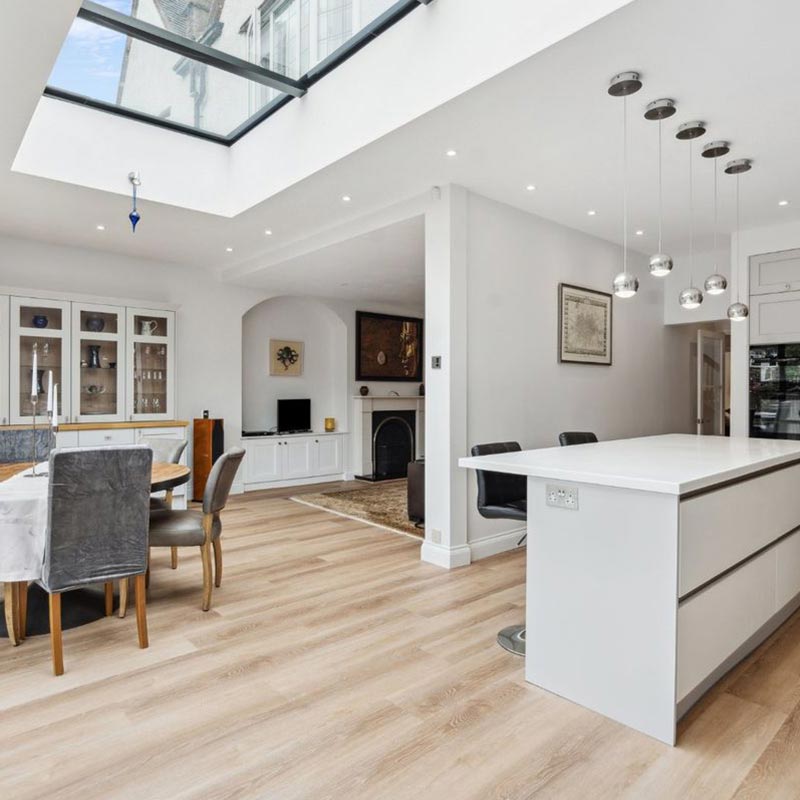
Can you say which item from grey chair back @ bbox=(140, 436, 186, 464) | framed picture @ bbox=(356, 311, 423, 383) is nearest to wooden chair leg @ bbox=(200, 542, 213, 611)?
grey chair back @ bbox=(140, 436, 186, 464)

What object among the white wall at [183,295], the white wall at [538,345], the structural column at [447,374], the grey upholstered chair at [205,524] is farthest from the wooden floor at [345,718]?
the white wall at [183,295]

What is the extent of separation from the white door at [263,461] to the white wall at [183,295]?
0.29m

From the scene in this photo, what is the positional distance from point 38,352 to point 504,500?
461 centimetres

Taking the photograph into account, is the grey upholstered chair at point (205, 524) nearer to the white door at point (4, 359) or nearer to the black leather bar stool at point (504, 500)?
the black leather bar stool at point (504, 500)

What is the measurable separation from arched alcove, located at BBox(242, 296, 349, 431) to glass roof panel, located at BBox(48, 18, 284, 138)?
3.33m

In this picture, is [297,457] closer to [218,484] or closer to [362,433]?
[362,433]

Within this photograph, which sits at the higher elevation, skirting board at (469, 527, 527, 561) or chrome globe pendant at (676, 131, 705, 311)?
chrome globe pendant at (676, 131, 705, 311)

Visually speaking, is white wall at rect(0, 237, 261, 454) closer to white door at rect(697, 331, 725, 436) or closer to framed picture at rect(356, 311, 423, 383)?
framed picture at rect(356, 311, 423, 383)

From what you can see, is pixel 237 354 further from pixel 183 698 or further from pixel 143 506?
pixel 183 698

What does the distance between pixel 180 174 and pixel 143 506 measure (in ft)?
9.71

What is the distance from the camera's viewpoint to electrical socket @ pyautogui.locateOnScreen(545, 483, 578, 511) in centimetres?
223

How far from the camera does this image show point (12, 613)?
2674mm

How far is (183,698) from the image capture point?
2.25 m

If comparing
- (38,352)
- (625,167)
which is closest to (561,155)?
(625,167)
